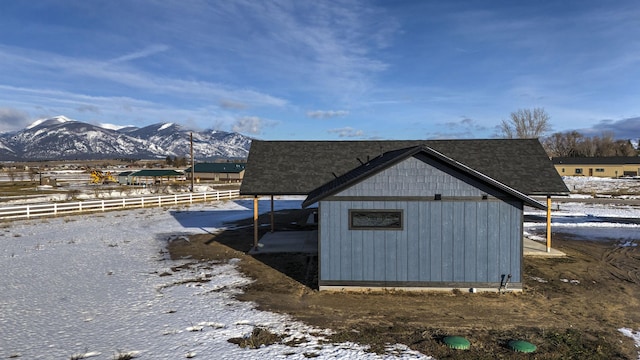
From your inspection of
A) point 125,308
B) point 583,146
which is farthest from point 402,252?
point 583,146

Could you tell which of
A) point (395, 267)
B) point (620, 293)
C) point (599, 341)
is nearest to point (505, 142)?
point (620, 293)

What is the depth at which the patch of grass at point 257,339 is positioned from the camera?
843 centimetres

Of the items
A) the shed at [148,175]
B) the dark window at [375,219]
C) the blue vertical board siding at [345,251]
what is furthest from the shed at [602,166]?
the blue vertical board siding at [345,251]

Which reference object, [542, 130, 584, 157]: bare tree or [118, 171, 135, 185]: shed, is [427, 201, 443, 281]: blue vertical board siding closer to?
[118, 171, 135, 185]: shed

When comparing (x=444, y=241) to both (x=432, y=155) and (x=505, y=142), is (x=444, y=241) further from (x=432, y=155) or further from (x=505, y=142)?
(x=505, y=142)

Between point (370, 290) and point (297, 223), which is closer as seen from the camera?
point (370, 290)

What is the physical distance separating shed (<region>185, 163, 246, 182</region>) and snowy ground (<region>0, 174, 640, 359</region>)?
53050 mm

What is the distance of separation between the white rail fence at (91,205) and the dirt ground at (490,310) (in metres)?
15.7

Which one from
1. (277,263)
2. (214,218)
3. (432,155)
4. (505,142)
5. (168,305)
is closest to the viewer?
(168,305)

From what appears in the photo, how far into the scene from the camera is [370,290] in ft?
39.6

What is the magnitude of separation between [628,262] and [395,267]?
10.6 m

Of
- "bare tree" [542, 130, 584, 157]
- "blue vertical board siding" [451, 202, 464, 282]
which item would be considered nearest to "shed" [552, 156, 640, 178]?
"bare tree" [542, 130, 584, 157]

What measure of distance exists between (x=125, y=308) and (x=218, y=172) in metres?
66.4

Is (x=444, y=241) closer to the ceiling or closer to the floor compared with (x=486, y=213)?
closer to the floor
